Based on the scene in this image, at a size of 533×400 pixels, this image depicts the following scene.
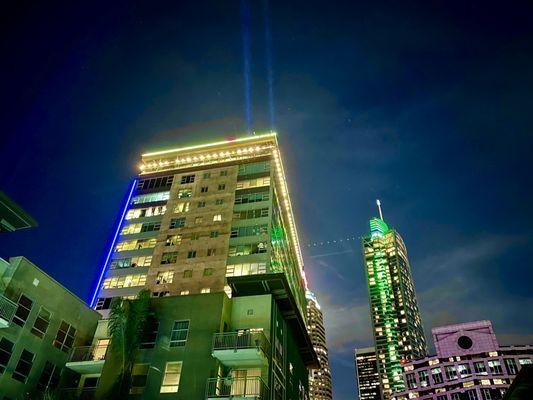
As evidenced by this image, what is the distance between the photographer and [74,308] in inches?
1256

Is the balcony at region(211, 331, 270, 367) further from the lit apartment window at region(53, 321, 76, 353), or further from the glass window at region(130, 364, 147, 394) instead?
the lit apartment window at region(53, 321, 76, 353)

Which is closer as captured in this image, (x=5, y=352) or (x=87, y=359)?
(x=5, y=352)

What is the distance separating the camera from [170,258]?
209ft

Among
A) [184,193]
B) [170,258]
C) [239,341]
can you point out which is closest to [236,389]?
[239,341]

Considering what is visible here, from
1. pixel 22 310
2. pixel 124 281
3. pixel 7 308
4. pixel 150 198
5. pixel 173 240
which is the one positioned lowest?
pixel 7 308

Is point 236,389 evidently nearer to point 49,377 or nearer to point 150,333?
point 150,333

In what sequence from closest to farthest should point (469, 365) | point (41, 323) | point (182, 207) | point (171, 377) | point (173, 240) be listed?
point (171, 377), point (41, 323), point (173, 240), point (182, 207), point (469, 365)

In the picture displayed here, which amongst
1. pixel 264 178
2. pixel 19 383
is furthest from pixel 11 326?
pixel 264 178

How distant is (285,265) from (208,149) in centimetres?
2684

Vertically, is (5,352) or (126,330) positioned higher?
(126,330)

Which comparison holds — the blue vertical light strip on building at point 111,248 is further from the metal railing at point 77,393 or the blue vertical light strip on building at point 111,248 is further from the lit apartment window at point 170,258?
the metal railing at point 77,393

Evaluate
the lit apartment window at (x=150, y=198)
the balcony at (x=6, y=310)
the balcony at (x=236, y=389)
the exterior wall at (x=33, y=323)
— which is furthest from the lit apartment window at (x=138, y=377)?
the lit apartment window at (x=150, y=198)

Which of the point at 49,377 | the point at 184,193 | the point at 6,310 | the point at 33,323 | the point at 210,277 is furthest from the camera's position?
the point at 184,193

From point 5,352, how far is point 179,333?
10.7 meters
